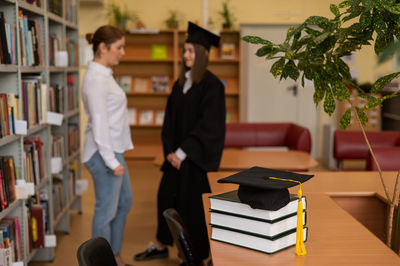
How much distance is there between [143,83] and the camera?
771 cm

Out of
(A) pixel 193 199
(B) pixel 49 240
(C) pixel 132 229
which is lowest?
(C) pixel 132 229

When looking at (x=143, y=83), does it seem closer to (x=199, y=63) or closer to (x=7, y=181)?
(x=199, y=63)

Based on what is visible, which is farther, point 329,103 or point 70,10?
point 70,10

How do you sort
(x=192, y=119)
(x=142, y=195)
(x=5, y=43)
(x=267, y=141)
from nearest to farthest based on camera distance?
(x=5, y=43) < (x=192, y=119) < (x=267, y=141) < (x=142, y=195)

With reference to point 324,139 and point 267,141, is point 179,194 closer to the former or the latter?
point 267,141

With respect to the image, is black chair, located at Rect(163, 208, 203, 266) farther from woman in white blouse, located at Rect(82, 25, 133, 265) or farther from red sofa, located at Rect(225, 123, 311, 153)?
red sofa, located at Rect(225, 123, 311, 153)

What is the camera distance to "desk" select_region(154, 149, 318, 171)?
358cm

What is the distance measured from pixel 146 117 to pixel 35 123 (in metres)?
4.49

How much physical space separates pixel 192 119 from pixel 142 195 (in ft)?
8.05

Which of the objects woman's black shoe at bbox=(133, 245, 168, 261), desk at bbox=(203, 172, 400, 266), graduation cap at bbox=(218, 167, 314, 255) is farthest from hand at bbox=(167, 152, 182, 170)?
graduation cap at bbox=(218, 167, 314, 255)

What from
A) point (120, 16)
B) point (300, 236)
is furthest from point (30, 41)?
point (120, 16)

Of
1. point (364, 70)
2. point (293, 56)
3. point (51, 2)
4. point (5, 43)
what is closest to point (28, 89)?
point (5, 43)

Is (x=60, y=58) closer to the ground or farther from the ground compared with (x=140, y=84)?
farther from the ground

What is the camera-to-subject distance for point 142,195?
18.1 ft
